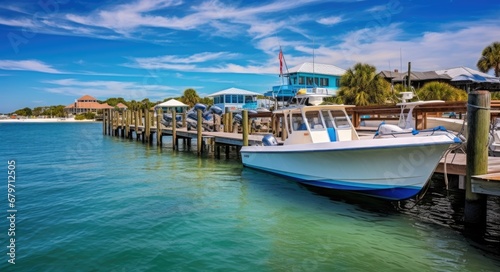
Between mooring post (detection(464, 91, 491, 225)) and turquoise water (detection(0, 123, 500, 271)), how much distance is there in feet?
2.03

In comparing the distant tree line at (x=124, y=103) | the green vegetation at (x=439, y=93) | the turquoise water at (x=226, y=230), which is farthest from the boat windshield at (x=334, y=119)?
the distant tree line at (x=124, y=103)

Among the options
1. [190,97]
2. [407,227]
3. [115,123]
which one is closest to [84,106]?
[190,97]


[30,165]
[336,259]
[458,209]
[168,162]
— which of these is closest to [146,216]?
[336,259]

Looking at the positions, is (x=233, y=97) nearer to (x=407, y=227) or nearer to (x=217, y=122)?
(x=217, y=122)

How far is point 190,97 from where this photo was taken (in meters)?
65.9

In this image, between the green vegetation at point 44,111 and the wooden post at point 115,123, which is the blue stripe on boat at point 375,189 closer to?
the wooden post at point 115,123

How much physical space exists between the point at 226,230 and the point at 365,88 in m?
24.7

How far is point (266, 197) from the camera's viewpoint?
33.7 feet

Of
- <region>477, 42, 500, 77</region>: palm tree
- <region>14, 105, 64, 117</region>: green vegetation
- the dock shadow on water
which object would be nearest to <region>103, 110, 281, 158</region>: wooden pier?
the dock shadow on water

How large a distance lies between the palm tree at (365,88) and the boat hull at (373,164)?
1965cm

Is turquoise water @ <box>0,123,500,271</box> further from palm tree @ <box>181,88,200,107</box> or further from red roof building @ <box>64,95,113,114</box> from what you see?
red roof building @ <box>64,95,113,114</box>

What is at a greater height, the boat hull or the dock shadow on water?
the boat hull

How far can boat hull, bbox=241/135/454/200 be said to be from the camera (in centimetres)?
791

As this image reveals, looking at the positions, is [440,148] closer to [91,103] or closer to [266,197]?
[266,197]
